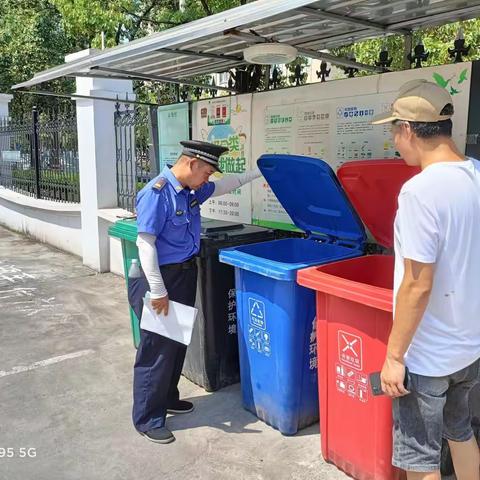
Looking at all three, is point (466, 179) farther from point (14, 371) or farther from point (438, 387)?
point (14, 371)

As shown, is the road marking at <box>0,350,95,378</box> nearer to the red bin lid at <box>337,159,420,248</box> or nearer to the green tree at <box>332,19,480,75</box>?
the red bin lid at <box>337,159,420,248</box>

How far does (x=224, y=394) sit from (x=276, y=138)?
1.91 meters

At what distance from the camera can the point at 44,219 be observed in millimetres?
8719

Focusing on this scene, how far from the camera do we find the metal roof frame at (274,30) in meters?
2.65

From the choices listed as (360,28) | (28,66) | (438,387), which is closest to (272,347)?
(438,387)

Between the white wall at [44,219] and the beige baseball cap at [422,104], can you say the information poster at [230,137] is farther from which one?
the white wall at [44,219]

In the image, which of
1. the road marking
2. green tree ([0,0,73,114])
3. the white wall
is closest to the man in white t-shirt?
the road marking

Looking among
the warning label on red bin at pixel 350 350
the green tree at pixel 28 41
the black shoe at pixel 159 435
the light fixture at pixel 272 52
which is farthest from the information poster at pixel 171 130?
the green tree at pixel 28 41

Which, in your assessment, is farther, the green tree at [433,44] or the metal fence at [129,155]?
the metal fence at [129,155]

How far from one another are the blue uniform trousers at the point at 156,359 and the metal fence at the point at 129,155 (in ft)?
11.7

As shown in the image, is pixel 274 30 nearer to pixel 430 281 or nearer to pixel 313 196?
pixel 313 196

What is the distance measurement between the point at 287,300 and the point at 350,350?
1.48 feet

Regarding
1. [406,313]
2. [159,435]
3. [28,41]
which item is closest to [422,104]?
[406,313]

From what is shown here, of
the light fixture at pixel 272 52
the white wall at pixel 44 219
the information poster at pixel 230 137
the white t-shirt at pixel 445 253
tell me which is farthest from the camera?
the white wall at pixel 44 219
